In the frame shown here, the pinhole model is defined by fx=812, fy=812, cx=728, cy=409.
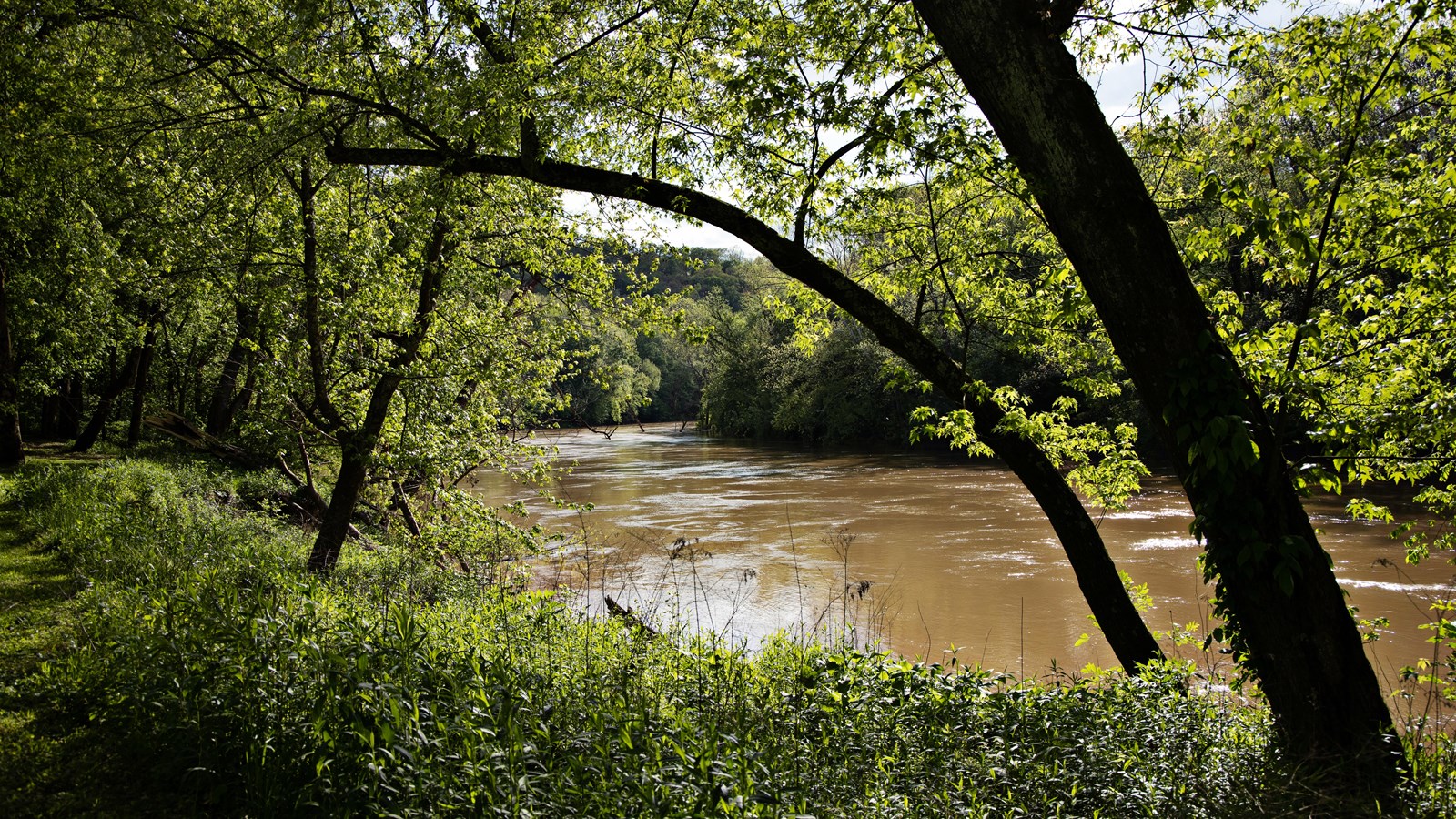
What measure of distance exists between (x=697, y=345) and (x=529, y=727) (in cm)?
498

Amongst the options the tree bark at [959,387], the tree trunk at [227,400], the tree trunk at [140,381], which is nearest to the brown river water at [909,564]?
the tree bark at [959,387]

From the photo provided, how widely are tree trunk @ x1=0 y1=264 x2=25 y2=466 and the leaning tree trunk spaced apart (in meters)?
17.4

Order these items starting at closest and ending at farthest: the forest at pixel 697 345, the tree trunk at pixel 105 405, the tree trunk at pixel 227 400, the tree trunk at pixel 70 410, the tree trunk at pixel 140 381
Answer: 1. the forest at pixel 697 345
2. the tree trunk at pixel 140 381
3. the tree trunk at pixel 105 405
4. the tree trunk at pixel 227 400
5. the tree trunk at pixel 70 410

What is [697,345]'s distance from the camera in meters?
8.16

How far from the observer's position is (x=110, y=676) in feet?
15.2

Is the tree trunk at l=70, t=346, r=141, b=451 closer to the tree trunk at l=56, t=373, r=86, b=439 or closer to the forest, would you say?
the tree trunk at l=56, t=373, r=86, b=439

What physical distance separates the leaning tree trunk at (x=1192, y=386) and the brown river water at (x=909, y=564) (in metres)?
2.22

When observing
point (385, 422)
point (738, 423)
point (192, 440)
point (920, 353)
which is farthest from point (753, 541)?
point (738, 423)

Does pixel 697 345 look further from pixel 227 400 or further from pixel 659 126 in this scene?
pixel 227 400

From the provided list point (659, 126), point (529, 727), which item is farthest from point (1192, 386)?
point (659, 126)

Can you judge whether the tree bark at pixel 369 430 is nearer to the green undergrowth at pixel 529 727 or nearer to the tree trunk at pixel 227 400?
the green undergrowth at pixel 529 727

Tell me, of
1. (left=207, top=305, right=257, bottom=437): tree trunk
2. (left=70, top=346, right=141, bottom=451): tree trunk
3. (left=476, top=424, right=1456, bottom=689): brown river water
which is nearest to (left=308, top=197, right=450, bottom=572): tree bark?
(left=476, top=424, right=1456, bottom=689): brown river water

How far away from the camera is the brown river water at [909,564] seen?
10.4m

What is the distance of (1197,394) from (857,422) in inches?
1464
